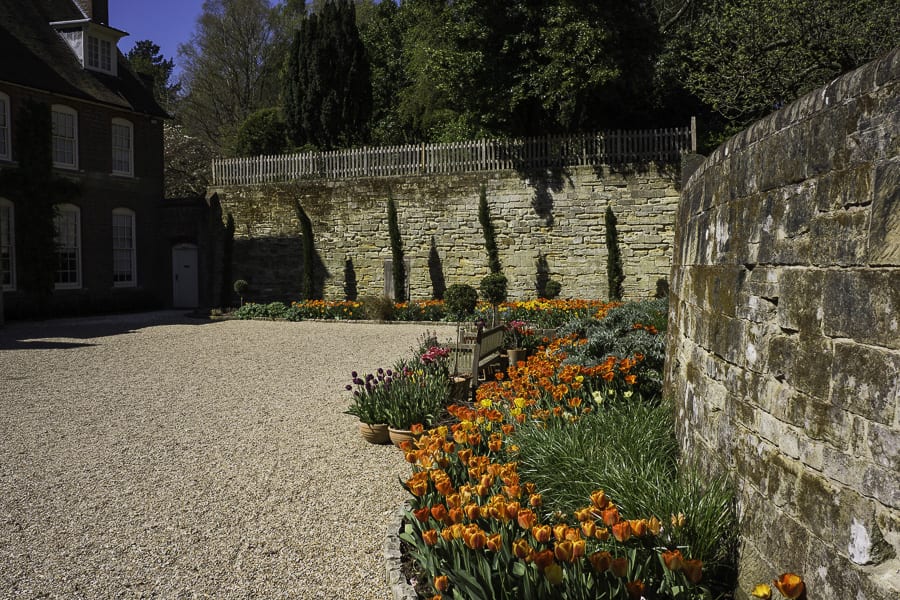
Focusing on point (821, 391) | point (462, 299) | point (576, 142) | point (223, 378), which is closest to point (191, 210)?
point (462, 299)

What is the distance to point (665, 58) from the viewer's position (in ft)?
65.0

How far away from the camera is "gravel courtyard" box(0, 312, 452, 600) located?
4.00 m

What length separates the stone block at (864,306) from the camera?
7.02ft

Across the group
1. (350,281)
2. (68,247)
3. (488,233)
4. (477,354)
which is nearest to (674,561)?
(477,354)

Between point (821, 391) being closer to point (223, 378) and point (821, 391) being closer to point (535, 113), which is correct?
point (223, 378)

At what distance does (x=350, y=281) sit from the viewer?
66.4ft

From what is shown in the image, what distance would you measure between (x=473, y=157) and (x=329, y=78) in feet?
29.3

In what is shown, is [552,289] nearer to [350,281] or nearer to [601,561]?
[350,281]

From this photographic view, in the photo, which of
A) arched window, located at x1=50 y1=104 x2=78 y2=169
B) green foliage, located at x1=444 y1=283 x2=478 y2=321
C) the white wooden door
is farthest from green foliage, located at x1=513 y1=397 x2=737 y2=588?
the white wooden door

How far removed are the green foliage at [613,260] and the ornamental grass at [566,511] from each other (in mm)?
12247

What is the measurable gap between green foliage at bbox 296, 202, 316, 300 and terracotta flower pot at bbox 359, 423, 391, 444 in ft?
46.1

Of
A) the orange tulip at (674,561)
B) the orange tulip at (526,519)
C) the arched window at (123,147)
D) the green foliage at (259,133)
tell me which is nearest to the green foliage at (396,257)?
the arched window at (123,147)

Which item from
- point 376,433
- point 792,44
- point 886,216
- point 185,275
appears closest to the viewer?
point 886,216

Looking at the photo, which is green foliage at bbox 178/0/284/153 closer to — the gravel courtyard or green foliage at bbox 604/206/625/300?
green foliage at bbox 604/206/625/300
